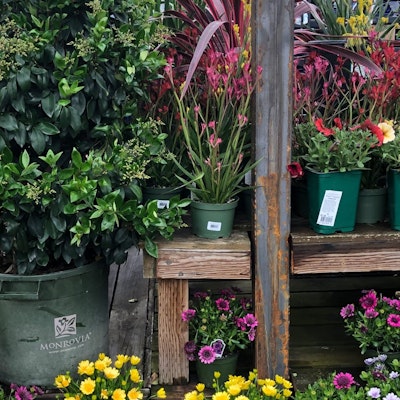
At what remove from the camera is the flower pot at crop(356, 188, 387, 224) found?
2195 mm

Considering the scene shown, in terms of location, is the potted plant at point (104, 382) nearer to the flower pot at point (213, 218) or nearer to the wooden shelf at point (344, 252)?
Result: the flower pot at point (213, 218)

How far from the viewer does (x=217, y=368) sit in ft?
7.32

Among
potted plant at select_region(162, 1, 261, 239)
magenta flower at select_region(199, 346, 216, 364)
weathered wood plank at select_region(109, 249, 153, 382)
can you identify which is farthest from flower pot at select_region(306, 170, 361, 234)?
weathered wood plank at select_region(109, 249, 153, 382)

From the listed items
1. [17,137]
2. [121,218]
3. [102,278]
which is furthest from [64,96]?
[102,278]

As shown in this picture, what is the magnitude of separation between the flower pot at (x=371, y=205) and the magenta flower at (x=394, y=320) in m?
0.35

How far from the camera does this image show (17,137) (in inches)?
78.3

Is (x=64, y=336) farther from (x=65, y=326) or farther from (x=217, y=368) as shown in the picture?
(x=217, y=368)

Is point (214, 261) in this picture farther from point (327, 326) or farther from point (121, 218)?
point (327, 326)

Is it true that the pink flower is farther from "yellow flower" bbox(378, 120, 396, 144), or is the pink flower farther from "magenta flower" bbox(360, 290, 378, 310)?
"magenta flower" bbox(360, 290, 378, 310)

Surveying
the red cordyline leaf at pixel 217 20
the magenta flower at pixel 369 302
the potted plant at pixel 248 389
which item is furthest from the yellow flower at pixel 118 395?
the red cordyline leaf at pixel 217 20

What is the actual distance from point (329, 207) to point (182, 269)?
0.56 meters

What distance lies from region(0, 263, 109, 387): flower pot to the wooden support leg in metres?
0.25

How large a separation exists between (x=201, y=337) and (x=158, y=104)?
927mm

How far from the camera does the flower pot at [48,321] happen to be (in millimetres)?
2102
